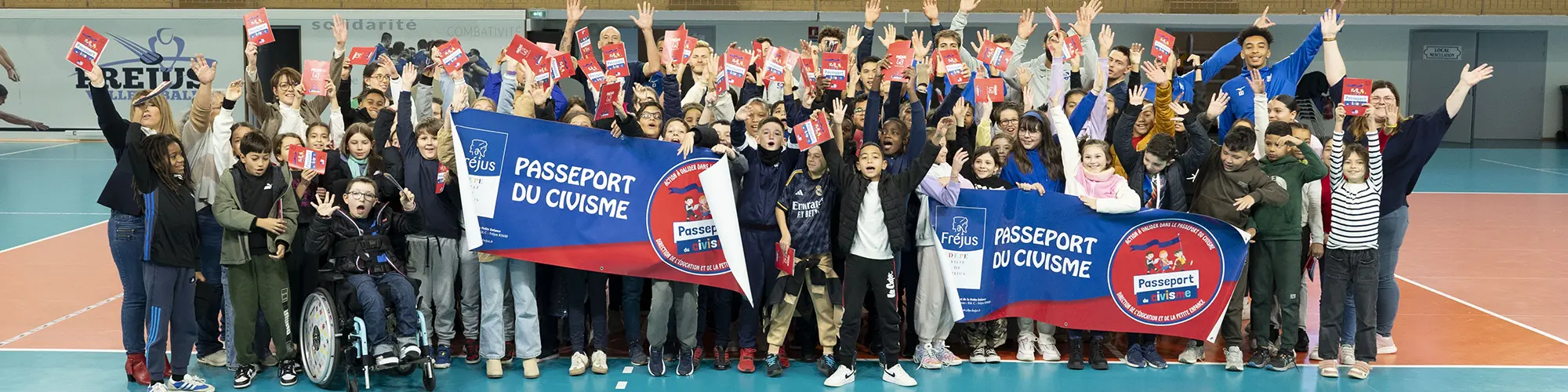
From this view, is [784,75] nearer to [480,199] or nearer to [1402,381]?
[480,199]

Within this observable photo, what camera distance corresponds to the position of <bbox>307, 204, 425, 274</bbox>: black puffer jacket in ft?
23.0

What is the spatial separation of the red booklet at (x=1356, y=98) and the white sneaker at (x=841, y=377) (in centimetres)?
358

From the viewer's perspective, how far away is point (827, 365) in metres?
7.58

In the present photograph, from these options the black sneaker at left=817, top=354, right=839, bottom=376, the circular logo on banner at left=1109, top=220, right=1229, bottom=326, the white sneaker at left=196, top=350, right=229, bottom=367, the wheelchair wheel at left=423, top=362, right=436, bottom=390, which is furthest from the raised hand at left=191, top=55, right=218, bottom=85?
the circular logo on banner at left=1109, top=220, right=1229, bottom=326

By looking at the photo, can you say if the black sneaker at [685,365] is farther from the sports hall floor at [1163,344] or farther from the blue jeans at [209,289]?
the blue jeans at [209,289]

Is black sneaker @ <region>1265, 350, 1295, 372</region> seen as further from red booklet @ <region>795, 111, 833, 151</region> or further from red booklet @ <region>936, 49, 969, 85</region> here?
red booklet @ <region>795, 111, 833, 151</region>

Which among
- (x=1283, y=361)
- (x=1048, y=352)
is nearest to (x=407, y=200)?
(x=1048, y=352)

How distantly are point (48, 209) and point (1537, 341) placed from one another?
1584 centimetres

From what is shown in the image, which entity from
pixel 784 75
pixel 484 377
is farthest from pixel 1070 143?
pixel 484 377

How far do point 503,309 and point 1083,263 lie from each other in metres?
3.68

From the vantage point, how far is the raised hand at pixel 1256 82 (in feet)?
27.7

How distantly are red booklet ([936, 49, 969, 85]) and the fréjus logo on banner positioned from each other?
74.0 feet

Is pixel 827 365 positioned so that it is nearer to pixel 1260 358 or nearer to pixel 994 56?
pixel 1260 358

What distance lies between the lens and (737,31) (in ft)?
91.2
